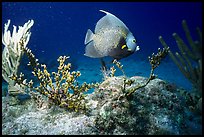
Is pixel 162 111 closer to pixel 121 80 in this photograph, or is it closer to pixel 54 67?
pixel 121 80

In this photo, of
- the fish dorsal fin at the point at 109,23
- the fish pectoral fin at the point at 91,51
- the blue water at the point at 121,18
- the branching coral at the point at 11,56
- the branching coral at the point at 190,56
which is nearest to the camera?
the branching coral at the point at 190,56

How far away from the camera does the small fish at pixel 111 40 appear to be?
3.06 metres

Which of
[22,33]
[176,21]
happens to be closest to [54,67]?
[22,33]

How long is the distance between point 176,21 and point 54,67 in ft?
152

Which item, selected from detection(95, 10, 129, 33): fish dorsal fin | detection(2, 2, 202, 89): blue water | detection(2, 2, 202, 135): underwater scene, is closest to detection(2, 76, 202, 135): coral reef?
detection(2, 2, 202, 135): underwater scene

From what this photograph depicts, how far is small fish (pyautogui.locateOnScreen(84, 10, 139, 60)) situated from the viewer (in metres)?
3.06

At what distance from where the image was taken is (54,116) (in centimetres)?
361

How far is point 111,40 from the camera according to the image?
3.16m

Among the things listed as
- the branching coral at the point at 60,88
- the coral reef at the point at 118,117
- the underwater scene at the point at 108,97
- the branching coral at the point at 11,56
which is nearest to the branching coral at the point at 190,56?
the underwater scene at the point at 108,97

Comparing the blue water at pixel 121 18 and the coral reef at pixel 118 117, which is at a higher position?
the blue water at pixel 121 18

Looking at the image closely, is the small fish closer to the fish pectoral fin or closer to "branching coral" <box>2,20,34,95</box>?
the fish pectoral fin

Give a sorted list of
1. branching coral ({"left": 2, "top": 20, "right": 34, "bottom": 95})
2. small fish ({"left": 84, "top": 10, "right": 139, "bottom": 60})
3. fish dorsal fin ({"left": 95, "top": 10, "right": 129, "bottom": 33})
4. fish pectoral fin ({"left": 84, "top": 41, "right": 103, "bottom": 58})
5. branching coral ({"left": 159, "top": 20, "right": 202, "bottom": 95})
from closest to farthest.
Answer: branching coral ({"left": 159, "top": 20, "right": 202, "bottom": 95}), small fish ({"left": 84, "top": 10, "right": 139, "bottom": 60}), fish dorsal fin ({"left": 95, "top": 10, "right": 129, "bottom": 33}), fish pectoral fin ({"left": 84, "top": 41, "right": 103, "bottom": 58}), branching coral ({"left": 2, "top": 20, "right": 34, "bottom": 95})

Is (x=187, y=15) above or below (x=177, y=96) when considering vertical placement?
above

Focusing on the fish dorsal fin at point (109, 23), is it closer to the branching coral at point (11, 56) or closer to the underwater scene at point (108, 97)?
the underwater scene at point (108, 97)
